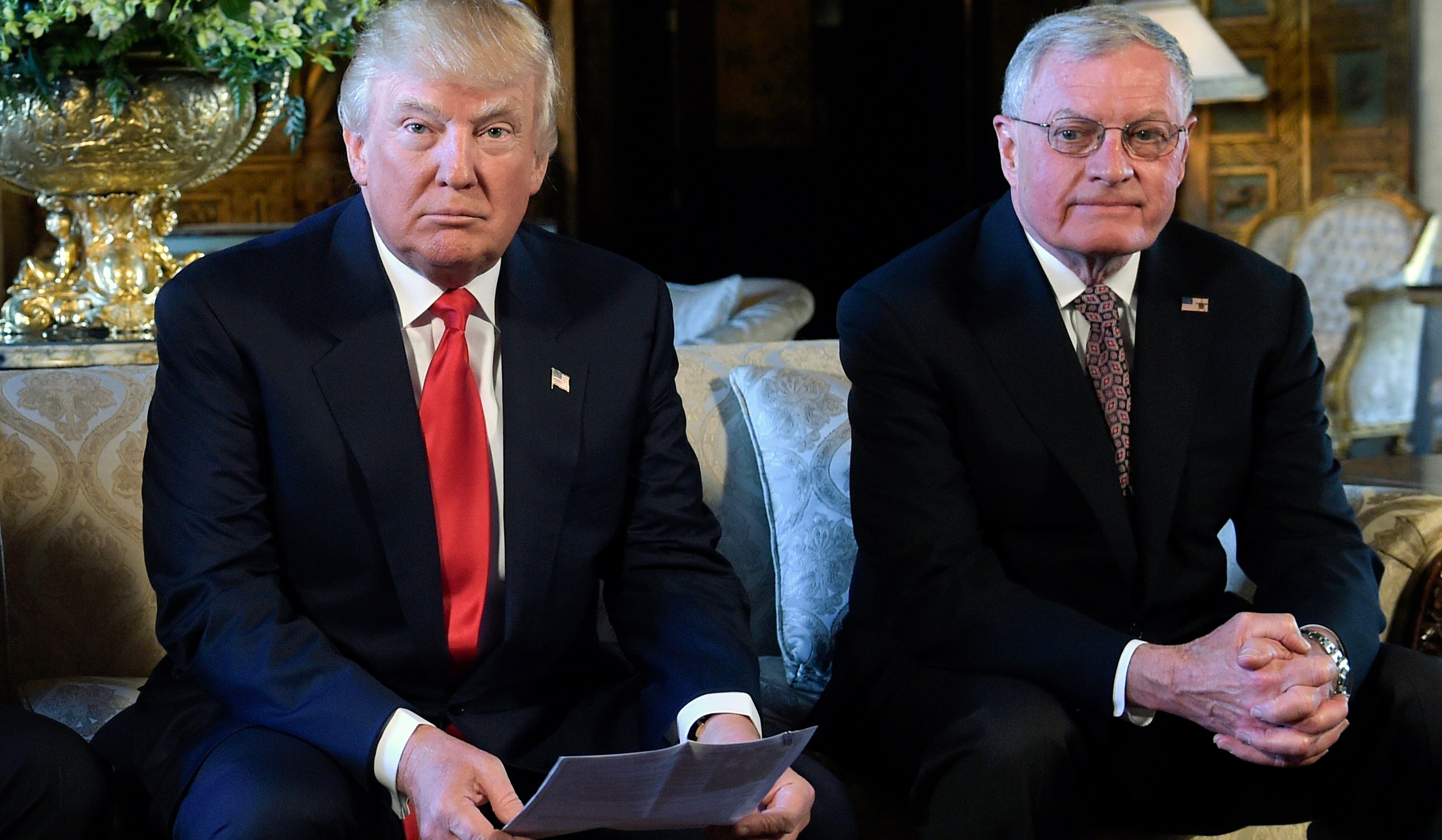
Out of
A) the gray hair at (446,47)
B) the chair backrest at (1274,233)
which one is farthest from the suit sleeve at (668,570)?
the chair backrest at (1274,233)

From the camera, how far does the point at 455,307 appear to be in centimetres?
156

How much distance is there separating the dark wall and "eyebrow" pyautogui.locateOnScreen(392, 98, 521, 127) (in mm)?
5261

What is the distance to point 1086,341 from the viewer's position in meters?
1.84

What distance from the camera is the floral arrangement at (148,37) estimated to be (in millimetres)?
1904

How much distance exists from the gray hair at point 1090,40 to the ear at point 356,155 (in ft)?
2.51

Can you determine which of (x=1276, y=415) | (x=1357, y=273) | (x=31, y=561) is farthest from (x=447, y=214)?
(x=1357, y=273)

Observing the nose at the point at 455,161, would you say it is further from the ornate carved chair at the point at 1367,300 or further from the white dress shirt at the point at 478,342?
the ornate carved chair at the point at 1367,300

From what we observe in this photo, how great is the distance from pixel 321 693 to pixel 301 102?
1.16 m

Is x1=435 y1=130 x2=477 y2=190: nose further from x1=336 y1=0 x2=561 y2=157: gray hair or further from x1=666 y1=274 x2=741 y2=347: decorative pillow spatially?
x1=666 y1=274 x2=741 y2=347: decorative pillow

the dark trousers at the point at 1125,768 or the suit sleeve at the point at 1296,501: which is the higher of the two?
the suit sleeve at the point at 1296,501

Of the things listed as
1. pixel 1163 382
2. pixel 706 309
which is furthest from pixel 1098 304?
pixel 706 309

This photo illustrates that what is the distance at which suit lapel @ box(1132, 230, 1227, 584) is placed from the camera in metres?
1.76

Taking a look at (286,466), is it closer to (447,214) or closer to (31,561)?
(447,214)

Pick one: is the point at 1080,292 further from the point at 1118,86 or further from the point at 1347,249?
the point at 1347,249
